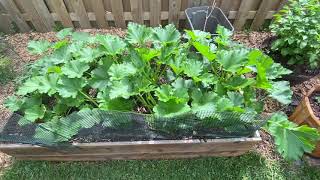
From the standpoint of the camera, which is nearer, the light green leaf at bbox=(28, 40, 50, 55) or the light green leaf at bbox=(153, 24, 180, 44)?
the light green leaf at bbox=(153, 24, 180, 44)

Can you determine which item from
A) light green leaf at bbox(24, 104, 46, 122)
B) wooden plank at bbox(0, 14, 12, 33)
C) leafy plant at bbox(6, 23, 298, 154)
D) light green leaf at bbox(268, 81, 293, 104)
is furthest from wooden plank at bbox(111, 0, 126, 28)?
light green leaf at bbox(268, 81, 293, 104)

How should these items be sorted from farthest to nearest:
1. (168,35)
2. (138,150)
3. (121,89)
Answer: (168,35)
(138,150)
(121,89)

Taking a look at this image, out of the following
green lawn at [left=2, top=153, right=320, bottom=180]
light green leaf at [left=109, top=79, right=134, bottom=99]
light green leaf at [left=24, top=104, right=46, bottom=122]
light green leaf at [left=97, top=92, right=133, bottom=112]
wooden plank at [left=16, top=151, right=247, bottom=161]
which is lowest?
green lawn at [left=2, top=153, right=320, bottom=180]

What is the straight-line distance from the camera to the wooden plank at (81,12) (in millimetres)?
3720

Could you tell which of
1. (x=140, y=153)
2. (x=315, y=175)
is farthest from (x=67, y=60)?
(x=315, y=175)

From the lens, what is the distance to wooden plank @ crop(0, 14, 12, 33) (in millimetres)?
3883

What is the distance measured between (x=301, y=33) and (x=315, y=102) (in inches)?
28.3

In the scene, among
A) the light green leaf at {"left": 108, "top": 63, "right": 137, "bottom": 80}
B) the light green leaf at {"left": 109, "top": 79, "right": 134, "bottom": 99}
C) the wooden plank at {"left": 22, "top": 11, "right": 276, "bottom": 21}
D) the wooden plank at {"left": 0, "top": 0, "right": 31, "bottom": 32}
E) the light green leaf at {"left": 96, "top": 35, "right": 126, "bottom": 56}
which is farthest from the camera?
the wooden plank at {"left": 22, "top": 11, "right": 276, "bottom": 21}

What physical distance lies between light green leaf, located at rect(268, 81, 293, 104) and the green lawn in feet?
2.34

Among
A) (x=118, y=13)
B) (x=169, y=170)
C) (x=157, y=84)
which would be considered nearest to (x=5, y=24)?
(x=118, y=13)

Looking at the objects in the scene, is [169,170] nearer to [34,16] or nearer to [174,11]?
[174,11]

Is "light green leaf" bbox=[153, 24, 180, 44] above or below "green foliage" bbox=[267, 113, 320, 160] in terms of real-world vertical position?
above

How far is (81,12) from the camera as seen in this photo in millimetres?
3840

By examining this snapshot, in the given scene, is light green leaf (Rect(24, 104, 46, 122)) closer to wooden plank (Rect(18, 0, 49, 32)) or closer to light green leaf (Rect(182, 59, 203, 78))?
light green leaf (Rect(182, 59, 203, 78))
